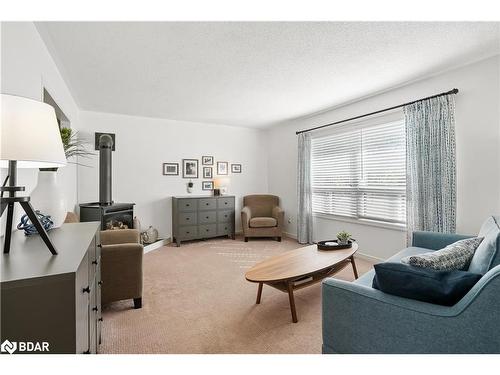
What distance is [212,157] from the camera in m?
5.59

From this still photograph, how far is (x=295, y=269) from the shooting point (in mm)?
2322

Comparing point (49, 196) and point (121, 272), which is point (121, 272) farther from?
point (49, 196)

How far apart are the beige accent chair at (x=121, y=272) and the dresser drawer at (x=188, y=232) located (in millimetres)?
2450

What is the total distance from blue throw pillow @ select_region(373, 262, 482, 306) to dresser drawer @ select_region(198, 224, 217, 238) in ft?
13.3

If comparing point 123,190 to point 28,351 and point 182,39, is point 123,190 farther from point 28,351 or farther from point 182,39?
point 28,351

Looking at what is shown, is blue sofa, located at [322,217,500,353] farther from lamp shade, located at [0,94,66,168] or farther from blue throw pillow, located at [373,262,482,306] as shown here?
lamp shade, located at [0,94,66,168]

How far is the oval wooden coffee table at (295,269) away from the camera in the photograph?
2172mm

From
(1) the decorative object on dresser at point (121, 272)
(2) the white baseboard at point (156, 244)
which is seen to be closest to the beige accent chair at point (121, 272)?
(1) the decorative object on dresser at point (121, 272)

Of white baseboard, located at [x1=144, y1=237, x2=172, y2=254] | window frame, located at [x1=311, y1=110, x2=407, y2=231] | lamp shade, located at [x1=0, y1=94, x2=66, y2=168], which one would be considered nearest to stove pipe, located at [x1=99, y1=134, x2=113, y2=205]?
white baseboard, located at [x1=144, y1=237, x2=172, y2=254]

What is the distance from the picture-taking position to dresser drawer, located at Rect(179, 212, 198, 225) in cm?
487

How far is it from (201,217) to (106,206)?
5.81 ft

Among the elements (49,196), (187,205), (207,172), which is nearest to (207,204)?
(187,205)
